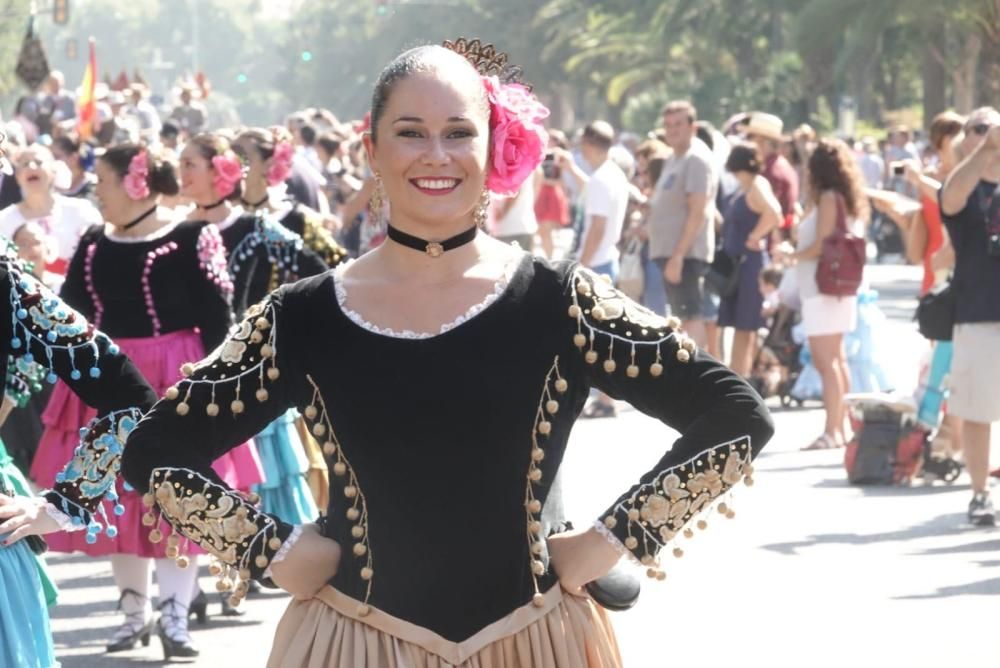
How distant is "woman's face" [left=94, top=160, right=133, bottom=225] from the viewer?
25.5 feet

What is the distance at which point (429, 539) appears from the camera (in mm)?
3549

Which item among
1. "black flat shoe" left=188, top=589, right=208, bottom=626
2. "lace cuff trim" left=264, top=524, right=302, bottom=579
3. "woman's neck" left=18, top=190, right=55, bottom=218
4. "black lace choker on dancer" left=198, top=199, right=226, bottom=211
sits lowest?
"black flat shoe" left=188, top=589, right=208, bottom=626

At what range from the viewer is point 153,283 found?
25.5 feet

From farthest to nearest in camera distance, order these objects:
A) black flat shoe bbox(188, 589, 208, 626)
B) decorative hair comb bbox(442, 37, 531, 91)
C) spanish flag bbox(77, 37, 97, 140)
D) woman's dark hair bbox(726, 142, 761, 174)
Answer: spanish flag bbox(77, 37, 97, 140)
woman's dark hair bbox(726, 142, 761, 174)
black flat shoe bbox(188, 589, 208, 626)
decorative hair comb bbox(442, 37, 531, 91)

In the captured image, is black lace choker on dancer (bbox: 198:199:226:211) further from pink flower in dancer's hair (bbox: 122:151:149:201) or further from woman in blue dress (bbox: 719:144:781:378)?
woman in blue dress (bbox: 719:144:781:378)

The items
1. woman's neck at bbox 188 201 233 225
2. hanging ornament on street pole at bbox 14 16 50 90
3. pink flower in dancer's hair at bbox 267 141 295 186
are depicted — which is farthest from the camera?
hanging ornament on street pole at bbox 14 16 50 90

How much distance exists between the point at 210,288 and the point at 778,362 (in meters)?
7.60

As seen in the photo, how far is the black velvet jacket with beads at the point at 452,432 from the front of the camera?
140 inches

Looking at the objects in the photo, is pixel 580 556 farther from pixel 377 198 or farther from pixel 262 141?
pixel 262 141

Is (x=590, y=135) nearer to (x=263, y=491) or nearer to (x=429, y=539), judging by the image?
Answer: (x=263, y=491)

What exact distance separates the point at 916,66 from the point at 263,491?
1846 inches

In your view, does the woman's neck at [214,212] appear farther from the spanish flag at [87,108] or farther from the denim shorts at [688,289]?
the spanish flag at [87,108]

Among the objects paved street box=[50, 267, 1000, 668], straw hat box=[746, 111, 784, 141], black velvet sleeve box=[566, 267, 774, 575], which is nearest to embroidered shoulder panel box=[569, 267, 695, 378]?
black velvet sleeve box=[566, 267, 774, 575]

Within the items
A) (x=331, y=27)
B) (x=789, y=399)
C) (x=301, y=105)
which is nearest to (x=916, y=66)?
(x=789, y=399)
